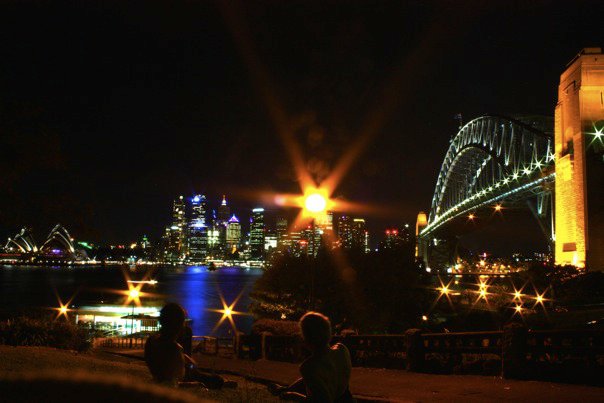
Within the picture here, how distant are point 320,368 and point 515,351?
26.7 feet

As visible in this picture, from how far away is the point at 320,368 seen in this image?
4.76 m

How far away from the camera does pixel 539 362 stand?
37.9ft

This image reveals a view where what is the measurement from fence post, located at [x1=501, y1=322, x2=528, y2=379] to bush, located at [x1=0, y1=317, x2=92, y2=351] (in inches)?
440

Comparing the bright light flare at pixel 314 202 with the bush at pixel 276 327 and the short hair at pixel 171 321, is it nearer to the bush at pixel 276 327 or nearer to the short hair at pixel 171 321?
the bush at pixel 276 327

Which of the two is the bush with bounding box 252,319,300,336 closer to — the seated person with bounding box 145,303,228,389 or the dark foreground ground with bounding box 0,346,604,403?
the dark foreground ground with bounding box 0,346,604,403

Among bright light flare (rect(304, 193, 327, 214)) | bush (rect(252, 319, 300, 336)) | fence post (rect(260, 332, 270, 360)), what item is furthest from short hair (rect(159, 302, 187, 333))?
bush (rect(252, 319, 300, 336))

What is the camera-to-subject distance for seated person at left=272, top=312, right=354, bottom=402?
473 centimetres

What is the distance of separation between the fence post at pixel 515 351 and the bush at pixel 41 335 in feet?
36.7

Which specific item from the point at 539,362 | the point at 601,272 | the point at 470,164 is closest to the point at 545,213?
the point at 601,272

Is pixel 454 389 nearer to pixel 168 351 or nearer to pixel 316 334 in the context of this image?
pixel 316 334

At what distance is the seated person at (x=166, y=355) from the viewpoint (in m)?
4.84

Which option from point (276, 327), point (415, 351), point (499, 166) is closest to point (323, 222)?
point (276, 327)

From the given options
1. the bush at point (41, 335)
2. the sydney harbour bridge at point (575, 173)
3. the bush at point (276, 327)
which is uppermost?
the sydney harbour bridge at point (575, 173)

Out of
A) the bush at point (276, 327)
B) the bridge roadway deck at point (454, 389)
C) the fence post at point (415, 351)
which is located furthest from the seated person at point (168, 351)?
the bush at point (276, 327)
